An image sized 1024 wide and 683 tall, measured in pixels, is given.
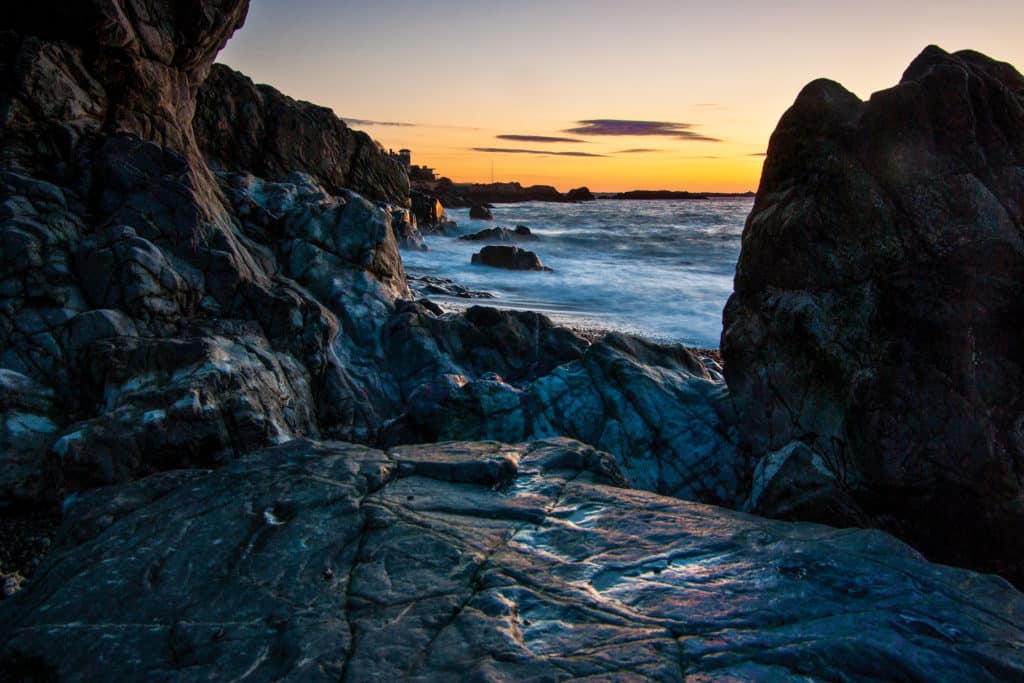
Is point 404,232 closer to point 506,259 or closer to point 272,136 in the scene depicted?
point 506,259

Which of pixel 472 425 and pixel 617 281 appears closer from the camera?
pixel 472 425

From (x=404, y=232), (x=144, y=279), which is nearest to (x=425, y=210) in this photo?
(x=404, y=232)

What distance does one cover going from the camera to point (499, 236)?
130ft

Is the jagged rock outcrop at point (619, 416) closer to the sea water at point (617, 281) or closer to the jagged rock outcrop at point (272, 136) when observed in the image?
the sea water at point (617, 281)

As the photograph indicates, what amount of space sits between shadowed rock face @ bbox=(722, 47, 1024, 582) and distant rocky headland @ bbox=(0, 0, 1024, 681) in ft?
0.11

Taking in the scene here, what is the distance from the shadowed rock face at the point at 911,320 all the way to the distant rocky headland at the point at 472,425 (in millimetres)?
32

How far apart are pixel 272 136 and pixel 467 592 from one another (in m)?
24.2

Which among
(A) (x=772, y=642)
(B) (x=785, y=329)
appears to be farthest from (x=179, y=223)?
(A) (x=772, y=642)

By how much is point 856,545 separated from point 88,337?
304 inches

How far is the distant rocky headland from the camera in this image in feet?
10.3

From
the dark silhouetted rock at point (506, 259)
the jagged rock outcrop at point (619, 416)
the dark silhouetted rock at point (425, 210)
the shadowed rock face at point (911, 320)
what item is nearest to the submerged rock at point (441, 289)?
the dark silhouetted rock at point (506, 259)

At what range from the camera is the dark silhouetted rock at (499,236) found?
3853 centimetres

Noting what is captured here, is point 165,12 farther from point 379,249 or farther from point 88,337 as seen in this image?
point 88,337

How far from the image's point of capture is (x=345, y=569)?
361 centimetres
